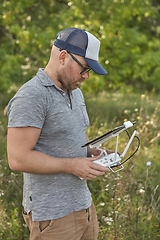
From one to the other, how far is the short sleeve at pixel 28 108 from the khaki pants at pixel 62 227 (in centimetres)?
59

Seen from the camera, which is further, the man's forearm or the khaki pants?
the khaki pants

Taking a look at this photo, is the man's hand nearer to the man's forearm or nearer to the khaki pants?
the man's forearm

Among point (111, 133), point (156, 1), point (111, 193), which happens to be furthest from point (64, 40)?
point (156, 1)

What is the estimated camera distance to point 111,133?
57.2 inches

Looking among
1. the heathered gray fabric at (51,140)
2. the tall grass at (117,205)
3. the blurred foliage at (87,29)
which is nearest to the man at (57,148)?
the heathered gray fabric at (51,140)

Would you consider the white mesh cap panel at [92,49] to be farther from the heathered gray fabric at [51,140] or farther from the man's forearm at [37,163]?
the man's forearm at [37,163]

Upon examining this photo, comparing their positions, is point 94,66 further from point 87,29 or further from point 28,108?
point 87,29

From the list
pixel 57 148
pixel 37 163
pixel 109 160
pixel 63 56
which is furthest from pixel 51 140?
pixel 63 56

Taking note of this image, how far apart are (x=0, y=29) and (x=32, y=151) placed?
24.3 feet

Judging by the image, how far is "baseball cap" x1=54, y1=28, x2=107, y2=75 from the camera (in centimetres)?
152

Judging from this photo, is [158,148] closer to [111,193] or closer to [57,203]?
[111,193]

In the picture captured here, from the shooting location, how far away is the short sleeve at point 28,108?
1343 mm

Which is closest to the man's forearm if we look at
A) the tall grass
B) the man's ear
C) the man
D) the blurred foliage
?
the man

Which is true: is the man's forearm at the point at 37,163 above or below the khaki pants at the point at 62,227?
above
